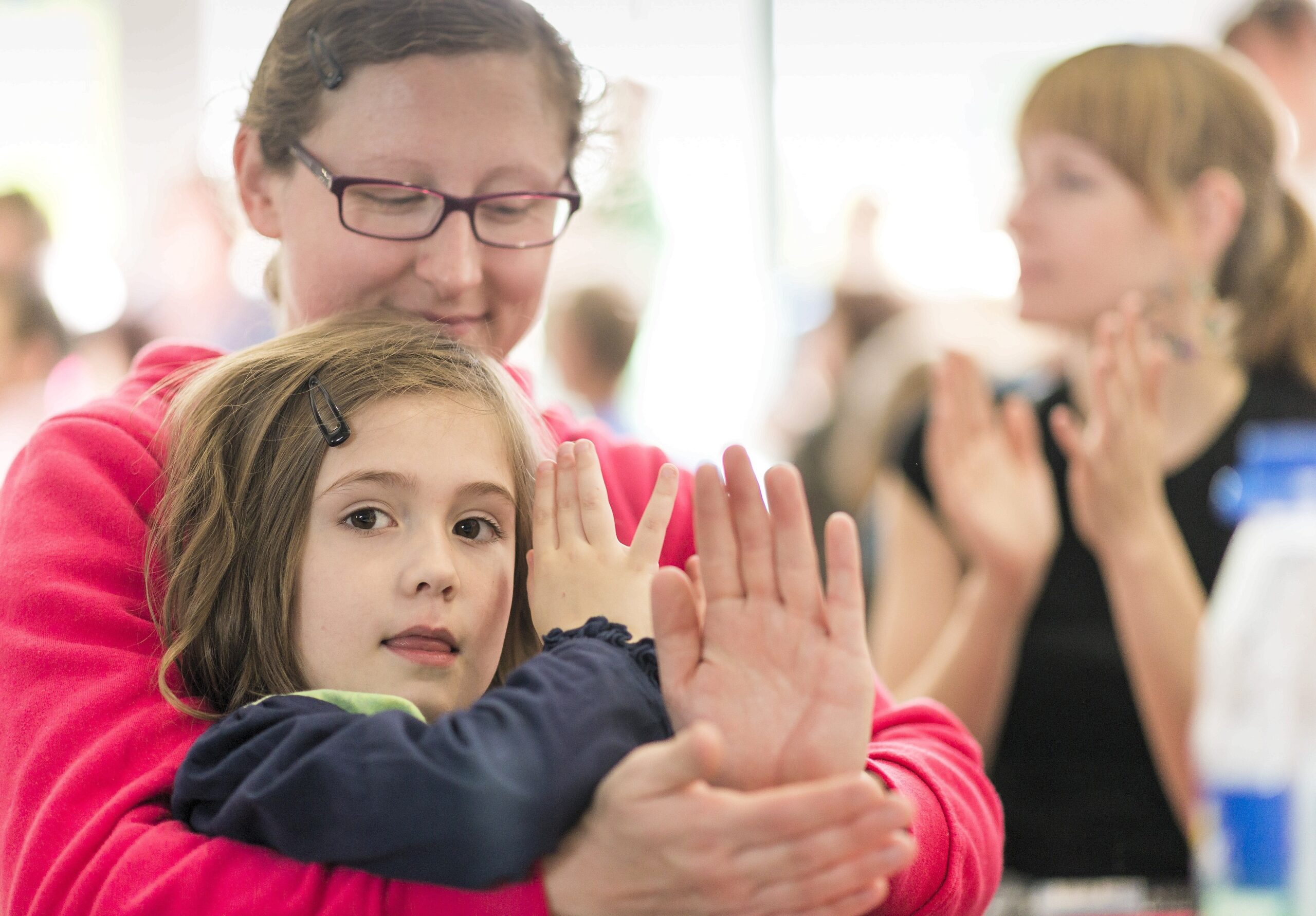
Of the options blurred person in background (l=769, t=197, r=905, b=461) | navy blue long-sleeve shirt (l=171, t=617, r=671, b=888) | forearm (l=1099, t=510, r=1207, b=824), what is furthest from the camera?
blurred person in background (l=769, t=197, r=905, b=461)

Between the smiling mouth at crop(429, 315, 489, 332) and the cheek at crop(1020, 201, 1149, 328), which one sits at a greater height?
the smiling mouth at crop(429, 315, 489, 332)

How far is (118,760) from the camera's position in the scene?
0.64 metres

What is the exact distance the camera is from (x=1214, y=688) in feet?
4.42

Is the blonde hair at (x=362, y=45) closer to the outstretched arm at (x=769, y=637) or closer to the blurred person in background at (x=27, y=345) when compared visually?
the outstretched arm at (x=769, y=637)

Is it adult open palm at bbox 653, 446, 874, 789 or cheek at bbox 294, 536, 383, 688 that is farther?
cheek at bbox 294, 536, 383, 688

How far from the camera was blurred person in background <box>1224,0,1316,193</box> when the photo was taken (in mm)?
1825

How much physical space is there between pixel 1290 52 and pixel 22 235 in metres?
1.81

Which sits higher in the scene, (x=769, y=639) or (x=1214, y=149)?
(x=1214, y=149)

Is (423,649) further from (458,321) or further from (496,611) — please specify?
(458,321)

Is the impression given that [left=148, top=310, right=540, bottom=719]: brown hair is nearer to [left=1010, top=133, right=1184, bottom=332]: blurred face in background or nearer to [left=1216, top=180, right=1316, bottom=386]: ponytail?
[left=1010, top=133, right=1184, bottom=332]: blurred face in background

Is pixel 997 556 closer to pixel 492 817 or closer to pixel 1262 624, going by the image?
pixel 1262 624

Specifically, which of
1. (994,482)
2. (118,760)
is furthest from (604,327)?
(118,760)

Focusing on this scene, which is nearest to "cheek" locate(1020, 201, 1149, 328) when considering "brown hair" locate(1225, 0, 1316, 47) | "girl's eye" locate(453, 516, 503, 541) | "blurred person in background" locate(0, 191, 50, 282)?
"brown hair" locate(1225, 0, 1316, 47)

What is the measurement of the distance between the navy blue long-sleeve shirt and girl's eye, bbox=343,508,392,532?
0.13m
